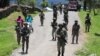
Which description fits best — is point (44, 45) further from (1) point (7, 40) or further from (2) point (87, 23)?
(2) point (87, 23)

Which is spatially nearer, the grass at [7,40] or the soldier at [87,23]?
the grass at [7,40]

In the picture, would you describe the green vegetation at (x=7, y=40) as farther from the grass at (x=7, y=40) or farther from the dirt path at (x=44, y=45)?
the dirt path at (x=44, y=45)

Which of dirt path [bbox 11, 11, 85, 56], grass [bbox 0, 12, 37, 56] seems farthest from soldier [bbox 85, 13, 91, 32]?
grass [bbox 0, 12, 37, 56]

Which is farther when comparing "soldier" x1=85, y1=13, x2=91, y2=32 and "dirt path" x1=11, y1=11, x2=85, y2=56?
"soldier" x1=85, y1=13, x2=91, y2=32

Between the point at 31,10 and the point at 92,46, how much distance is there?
112 ft

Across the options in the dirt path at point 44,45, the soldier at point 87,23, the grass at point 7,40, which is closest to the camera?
the dirt path at point 44,45

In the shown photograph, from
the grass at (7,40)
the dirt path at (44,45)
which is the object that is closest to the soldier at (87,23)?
the dirt path at (44,45)

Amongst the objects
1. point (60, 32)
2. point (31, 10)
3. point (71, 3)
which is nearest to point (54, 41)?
point (60, 32)

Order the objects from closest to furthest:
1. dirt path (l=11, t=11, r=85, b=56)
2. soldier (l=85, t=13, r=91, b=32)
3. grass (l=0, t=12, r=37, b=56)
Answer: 1. dirt path (l=11, t=11, r=85, b=56)
2. grass (l=0, t=12, r=37, b=56)
3. soldier (l=85, t=13, r=91, b=32)

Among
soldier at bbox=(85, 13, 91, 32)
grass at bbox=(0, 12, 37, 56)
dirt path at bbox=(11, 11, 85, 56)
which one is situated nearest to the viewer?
dirt path at bbox=(11, 11, 85, 56)

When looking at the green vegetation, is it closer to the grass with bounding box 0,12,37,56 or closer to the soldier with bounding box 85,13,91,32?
the grass with bounding box 0,12,37,56

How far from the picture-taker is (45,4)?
10912 centimetres

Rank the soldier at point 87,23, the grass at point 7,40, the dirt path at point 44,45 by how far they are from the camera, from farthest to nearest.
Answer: the soldier at point 87,23 → the grass at point 7,40 → the dirt path at point 44,45

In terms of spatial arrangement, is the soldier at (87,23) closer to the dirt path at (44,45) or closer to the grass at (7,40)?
the dirt path at (44,45)
